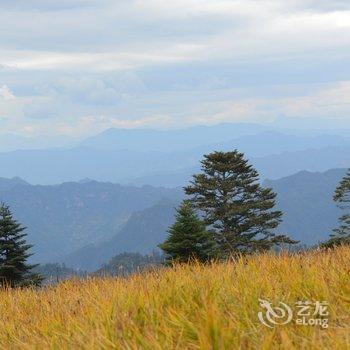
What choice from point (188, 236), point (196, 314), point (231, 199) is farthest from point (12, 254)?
point (196, 314)

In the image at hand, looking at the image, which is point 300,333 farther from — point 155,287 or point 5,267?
point 5,267

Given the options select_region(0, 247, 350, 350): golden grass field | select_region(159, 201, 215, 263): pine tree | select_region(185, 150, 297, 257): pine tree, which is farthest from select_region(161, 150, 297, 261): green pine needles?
select_region(0, 247, 350, 350): golden grass field

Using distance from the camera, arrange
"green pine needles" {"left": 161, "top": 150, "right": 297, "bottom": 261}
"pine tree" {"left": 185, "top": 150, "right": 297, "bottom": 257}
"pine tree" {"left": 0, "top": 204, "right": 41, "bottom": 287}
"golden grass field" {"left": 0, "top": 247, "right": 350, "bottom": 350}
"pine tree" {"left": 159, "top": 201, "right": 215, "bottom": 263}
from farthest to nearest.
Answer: "pine tree" {"left": 185, "top": 150, "right": 297, "bottom": 257}
"green pine needles" {"left": 161, "top": 150, "right": 297, "bottom": 261}
"pine tree" {"left": 0, "top": 204, "right": 41, "bottom": 287}
"pine tree" {"left": 159, "top": 201, "right": 215, "bottom": 263}
"golden grass field" {"left": 0, "top": 247, "right": 350, "bottom": 350}

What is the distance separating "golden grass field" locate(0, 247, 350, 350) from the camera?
3.42 m

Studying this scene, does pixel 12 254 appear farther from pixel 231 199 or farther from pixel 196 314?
pixel 196 314

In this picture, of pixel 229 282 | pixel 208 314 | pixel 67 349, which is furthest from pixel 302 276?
pixel 67 349

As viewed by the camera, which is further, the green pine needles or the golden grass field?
the green pine needles

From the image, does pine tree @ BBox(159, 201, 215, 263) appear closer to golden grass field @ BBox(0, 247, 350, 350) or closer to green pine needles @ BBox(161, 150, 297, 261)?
green pine needles @ BBox(161, 150, 297, 261)

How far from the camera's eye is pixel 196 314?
3.98 meters

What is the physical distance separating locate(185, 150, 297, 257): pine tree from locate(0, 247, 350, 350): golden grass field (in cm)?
5590

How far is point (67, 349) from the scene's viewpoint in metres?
3.78

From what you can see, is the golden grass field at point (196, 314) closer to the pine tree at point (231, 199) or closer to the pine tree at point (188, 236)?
the pine tree at point (188, 236)

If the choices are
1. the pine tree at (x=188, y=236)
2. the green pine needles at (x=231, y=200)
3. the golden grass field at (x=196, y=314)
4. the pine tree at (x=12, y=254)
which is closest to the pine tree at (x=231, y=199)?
the green pine needles at (x=231, y=200)

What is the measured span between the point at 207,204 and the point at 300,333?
5879cm
